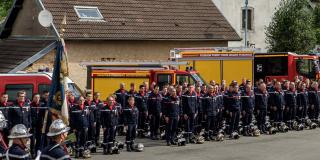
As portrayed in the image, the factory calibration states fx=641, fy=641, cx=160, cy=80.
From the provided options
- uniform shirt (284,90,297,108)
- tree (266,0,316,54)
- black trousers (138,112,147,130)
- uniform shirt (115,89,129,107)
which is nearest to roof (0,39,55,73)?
uniform shirt (115,89,129,107)

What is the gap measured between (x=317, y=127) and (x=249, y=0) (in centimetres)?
2236

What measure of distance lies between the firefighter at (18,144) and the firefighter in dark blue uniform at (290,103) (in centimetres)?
1451

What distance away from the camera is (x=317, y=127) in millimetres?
23719

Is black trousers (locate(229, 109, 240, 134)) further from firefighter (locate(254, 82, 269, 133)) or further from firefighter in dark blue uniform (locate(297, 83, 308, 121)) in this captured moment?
firefighter in dark blue uniform (locate(297, 83, 308, 121))

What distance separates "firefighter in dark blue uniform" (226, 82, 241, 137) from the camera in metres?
20.4

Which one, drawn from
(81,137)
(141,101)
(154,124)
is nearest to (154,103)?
(141,101)

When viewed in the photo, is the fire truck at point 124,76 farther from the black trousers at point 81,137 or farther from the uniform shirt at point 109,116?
the black trousers at point 81,137

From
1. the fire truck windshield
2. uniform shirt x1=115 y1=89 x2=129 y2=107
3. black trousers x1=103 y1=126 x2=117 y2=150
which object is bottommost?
black trousers x1=103 y1=126 x2=117 y2=150

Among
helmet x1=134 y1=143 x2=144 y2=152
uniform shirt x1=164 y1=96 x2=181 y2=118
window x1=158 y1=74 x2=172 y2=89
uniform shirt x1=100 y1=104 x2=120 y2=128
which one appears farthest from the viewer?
window x1=158 y1=74 x2=172 y2=89

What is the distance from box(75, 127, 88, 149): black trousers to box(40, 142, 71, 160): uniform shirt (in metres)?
8.24

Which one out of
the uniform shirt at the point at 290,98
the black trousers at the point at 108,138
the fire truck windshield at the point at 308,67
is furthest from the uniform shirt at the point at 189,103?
the fire truck windshield at the point at 308,67

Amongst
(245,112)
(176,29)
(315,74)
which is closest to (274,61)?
Result: (315,74)

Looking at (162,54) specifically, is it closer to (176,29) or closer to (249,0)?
(176,29)

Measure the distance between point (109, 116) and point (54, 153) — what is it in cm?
872
